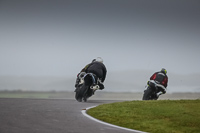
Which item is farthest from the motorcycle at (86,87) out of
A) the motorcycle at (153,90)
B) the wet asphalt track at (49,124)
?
the wet asphalt track at (49,124)

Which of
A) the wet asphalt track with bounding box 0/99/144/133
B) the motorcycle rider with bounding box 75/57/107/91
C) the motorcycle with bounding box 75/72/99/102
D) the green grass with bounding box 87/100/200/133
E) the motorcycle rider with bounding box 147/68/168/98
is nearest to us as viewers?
the wet asphalt track with bounding box 0/99/144/133

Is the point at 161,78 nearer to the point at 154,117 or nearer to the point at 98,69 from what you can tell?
the point at 98,69

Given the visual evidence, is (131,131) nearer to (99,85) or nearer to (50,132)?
(50,132)

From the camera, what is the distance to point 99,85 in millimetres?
20641

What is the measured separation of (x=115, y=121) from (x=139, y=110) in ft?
8.36

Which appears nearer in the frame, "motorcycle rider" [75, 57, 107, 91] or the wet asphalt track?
the wet asphalt track

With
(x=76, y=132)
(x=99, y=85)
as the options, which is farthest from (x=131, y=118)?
(x=99, y=85)

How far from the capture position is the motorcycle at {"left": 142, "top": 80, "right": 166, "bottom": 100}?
22156mm

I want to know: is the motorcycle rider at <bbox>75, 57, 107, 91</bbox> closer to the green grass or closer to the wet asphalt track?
the green grass

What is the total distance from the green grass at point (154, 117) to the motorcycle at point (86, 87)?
5.26m

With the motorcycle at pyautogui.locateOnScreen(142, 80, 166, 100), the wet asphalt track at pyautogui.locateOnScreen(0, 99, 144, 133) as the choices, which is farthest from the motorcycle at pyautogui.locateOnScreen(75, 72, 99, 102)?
the wet asphalt track at pyautogui.locateOnScreen(0, 99, 144, 133)

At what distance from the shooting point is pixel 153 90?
22266mm

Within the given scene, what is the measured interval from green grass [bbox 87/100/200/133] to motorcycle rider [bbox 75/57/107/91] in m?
5.55

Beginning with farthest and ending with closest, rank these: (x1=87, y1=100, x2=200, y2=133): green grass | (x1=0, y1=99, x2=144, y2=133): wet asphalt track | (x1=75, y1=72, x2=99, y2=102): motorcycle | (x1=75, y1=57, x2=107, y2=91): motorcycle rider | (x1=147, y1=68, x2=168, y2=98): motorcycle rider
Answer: (x1=147, y1=68, x2=168, y2=98): motorcycle rider, (x1=75, y1=57, x2=107, y2=91): motorcycle rider, (x1=75, y1=72, x2=99, y2=102): motorcycle, (x1=87, y1=100, x2=200, y2=133): green grass, (x1=0, y1=99, x2=144, y2=133): wet asphalt track
